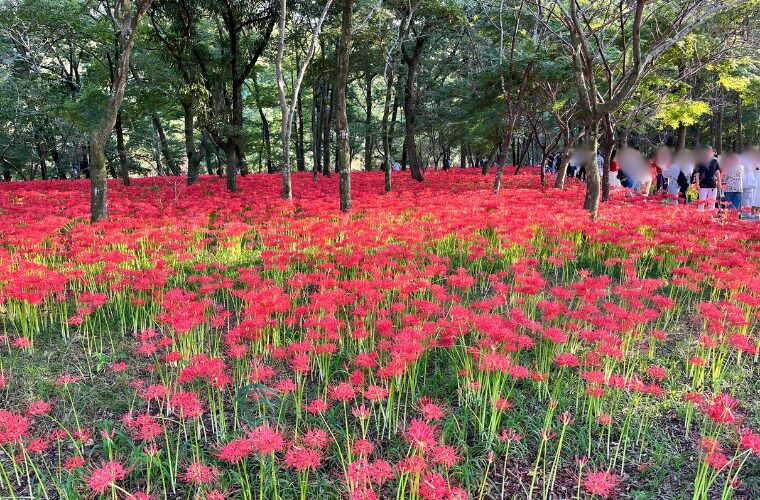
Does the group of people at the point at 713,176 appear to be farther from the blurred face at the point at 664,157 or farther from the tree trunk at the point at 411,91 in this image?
Result: the tree trunk at the point at 411,91

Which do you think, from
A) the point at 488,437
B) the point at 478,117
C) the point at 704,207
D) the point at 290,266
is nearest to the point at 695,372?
the point at 488,437

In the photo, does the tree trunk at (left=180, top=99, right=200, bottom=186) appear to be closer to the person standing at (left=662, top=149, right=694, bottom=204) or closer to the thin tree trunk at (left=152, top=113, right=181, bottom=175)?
the thin tree trunk at (left=152, top=113, right=181, bottom=175)

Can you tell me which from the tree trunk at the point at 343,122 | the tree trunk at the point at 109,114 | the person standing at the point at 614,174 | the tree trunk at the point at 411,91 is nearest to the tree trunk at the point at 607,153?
the person standing at the point at 614,174

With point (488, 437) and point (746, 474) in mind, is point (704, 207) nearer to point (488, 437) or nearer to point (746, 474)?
point (746, 474)

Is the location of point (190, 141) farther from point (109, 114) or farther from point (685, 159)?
point (685, 159)

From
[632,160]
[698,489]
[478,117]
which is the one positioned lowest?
[698,489]

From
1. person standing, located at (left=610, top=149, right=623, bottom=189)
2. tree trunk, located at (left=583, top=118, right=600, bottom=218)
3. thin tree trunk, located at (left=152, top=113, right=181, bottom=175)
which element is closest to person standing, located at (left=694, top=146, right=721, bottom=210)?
tree trunk, located at (left=583, top=118, right=600, bottom=218)

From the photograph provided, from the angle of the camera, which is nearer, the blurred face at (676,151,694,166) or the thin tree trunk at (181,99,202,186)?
the blurred face at (676,151,694,166)

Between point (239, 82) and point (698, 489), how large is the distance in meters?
16.9

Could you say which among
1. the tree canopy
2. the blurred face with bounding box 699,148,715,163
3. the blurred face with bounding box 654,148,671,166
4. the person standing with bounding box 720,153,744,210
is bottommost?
the person standing with bounding box 720,153,744,210

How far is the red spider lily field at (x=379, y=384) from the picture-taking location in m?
2.93

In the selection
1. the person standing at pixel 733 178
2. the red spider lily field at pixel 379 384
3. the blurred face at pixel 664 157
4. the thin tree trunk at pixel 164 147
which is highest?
the thin tree trunk at pixel 164 147

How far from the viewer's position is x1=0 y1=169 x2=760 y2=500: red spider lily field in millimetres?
2930

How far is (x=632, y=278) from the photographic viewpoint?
16.1 feet
